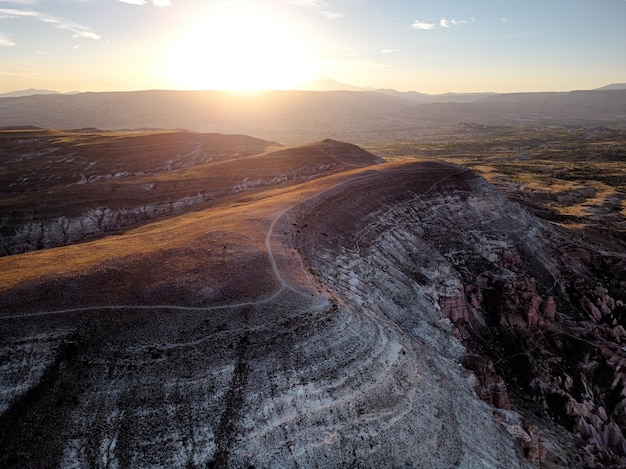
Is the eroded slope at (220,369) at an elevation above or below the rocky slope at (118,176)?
below

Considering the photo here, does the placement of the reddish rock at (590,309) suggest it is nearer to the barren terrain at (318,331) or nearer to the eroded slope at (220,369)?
the barren terrain at (318,331)

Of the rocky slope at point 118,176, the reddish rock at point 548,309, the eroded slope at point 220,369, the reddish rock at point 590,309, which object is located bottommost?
the reddish rock at point 590,309

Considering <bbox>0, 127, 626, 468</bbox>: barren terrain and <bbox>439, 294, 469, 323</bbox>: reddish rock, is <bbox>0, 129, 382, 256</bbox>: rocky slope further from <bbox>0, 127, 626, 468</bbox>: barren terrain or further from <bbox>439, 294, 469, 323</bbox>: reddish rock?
<bbox>439, 294, 469, 323</bbox>: reddish rock

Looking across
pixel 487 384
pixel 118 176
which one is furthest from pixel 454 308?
pixel 118 176

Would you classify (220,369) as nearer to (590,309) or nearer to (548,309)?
(548,309)

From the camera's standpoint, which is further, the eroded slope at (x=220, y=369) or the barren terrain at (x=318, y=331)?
the barren terrain at (x=318, y=331)

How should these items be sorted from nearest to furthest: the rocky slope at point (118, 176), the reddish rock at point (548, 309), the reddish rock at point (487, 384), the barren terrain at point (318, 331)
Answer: the barren terrain at point (318, 331)
the reddish rock at point (487, 384)
the reddish rock at point (548, 309)
the rocky slope at point (118, 176)

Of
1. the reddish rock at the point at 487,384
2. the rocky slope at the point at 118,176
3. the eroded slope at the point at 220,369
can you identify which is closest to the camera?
the eroded slope at the point at 220,369

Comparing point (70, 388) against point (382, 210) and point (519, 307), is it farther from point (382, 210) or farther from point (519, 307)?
point (519, 307)

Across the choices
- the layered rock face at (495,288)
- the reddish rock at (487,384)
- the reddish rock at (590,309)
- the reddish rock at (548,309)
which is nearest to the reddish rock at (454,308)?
the layered rock face at (495,288)
